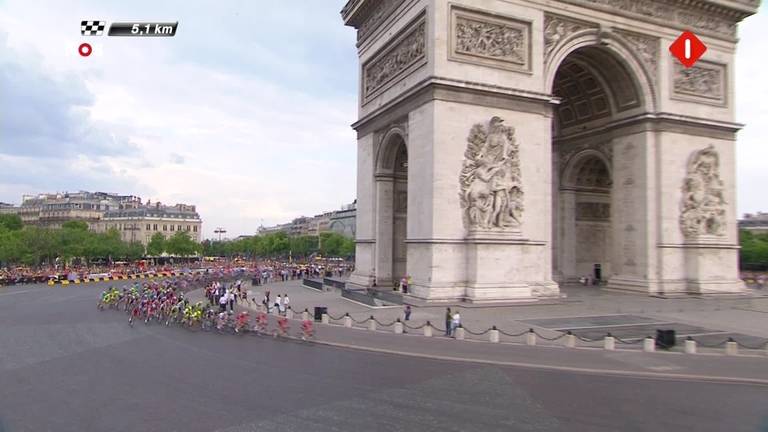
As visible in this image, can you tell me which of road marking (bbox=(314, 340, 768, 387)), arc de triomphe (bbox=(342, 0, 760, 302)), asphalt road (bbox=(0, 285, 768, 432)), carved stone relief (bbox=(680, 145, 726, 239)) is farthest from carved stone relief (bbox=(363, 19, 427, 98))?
carved stone relief (bbox=(680, 145, 726, 239))

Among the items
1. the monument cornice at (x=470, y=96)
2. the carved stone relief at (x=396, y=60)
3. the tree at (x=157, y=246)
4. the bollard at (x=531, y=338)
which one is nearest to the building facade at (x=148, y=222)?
the tree at (x=157, y=246)

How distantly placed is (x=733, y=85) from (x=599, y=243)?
41.2 feet

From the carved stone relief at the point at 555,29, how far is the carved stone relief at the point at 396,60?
674 centimetres

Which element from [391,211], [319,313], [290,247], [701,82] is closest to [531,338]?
[319,313]

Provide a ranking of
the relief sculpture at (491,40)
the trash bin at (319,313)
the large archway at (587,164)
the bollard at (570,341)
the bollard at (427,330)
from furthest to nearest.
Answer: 1. the large archway at (587,164)
2. the relief sculpture at (491,40)
3. the trash bin at (319,313)
4. the bollard at (427,330)
5. the bollard at (570,341)

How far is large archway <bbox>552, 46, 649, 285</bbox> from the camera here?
31.8 metres

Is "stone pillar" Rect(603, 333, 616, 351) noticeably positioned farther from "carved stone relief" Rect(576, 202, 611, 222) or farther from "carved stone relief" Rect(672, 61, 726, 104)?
"carved stone relief" Rect(576, 202, 611, 222)

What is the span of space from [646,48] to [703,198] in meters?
9.23

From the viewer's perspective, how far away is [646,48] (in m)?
30.7

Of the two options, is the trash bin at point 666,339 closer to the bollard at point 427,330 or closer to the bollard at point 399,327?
the bollard at point 427,330

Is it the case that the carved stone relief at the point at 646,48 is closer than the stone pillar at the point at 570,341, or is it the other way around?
the stone pillar at the point at 570,341

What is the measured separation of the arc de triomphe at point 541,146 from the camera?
24.7 meters

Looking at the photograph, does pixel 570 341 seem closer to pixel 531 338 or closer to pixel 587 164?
pixel 531 338

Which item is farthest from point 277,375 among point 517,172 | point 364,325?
point 517,172
